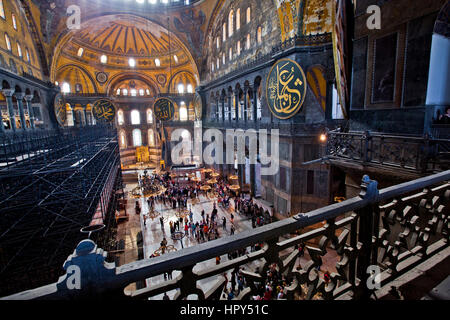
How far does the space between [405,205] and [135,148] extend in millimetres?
33044

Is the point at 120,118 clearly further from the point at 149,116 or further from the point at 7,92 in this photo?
the point at 7,92

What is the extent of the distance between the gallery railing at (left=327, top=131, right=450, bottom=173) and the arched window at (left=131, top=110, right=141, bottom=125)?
3022cm

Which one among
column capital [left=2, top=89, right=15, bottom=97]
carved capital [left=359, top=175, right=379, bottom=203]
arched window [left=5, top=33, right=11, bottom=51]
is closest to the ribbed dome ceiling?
arched window [left=5, top=33, right=11, bottom=51]

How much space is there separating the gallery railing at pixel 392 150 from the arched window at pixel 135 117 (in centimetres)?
3022

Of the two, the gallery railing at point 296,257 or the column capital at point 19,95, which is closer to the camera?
the gallery railing at point 296,257

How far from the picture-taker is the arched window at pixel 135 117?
1243 inches

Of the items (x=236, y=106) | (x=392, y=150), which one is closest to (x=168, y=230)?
(x=236, y=106)

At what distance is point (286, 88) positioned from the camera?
873 cm

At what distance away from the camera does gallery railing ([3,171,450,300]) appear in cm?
94

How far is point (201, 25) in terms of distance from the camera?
1981 cm

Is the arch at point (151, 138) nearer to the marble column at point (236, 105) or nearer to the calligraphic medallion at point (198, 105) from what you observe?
the calligraphic medallion at point (198, 105)

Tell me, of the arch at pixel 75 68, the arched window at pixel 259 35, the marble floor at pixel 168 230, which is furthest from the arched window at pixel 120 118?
the arched window at pixel 259 35

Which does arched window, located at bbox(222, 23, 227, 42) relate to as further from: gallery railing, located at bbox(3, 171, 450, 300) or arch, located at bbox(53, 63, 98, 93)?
gallery railing, located at bbox(3, 171, 450, 300)

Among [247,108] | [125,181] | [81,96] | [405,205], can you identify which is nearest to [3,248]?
[405,205]
